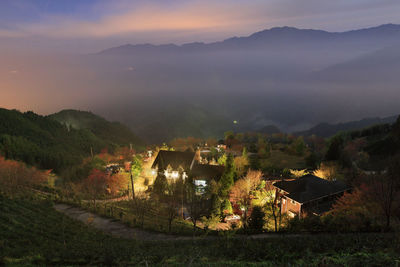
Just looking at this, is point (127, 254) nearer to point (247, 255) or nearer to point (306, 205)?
point (247, 255)

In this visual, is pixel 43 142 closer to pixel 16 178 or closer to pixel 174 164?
pixel 16 178

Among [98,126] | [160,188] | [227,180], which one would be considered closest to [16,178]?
[160,188]

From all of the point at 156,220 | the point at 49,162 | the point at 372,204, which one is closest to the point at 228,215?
the point at 156,220

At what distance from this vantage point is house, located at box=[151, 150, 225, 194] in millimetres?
39219

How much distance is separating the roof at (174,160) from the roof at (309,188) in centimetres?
1891

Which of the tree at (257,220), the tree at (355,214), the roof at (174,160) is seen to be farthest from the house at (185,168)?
the tree at (355,214)

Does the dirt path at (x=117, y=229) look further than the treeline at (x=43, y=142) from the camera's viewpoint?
No

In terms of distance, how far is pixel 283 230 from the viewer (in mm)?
18625

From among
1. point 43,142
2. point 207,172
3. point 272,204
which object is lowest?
point 207,172

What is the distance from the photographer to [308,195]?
2603 cm

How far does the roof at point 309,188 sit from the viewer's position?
26047mm

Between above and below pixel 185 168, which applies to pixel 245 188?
below

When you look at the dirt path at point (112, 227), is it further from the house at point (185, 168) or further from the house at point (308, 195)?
the house at point (185, 168)

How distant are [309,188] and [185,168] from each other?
70.7 ft
